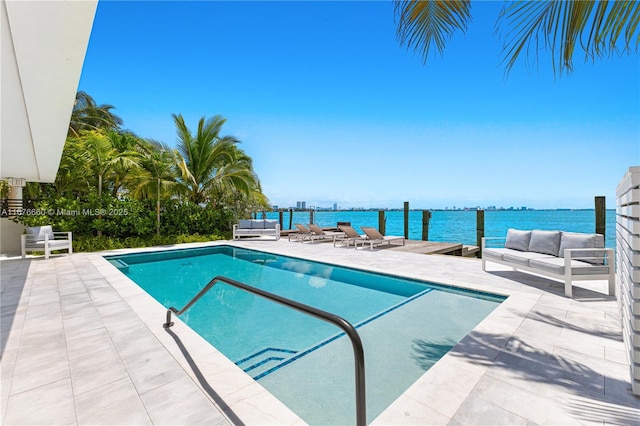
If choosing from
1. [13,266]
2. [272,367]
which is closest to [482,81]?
[272,367]

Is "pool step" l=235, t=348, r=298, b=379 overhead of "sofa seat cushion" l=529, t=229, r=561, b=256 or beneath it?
beneath

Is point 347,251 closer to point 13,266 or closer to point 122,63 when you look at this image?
point 13,266

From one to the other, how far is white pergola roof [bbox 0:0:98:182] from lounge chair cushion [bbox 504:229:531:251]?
7.78m

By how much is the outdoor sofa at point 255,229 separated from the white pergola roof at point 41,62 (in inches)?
374

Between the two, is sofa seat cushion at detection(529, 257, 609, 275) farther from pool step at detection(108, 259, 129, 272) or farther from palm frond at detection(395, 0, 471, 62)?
pool step at detection(108, 259, 129, 272)

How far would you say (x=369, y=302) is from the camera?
5.44 metres

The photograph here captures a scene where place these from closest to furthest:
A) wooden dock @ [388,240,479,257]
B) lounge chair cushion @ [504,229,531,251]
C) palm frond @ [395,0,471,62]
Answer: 1. palm frond @ [395,0,471,62]
2. lounge chair cushion @ [504,229,531,251]
3. wooden dock @ [388,240,479,257]

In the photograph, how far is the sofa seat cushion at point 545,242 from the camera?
18.9ft

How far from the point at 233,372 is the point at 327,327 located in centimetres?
192

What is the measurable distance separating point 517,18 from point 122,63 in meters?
16.3

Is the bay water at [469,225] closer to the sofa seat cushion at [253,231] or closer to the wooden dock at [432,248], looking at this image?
the wooden dock at [432,248]

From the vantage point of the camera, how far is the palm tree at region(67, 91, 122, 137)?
18.3 metres

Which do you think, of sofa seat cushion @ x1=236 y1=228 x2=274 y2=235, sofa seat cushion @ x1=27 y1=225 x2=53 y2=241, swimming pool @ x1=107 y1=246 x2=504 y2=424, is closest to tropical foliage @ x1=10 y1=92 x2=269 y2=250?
sofa seat cushion @ x1=27 y1=225 x2=53 y2=241

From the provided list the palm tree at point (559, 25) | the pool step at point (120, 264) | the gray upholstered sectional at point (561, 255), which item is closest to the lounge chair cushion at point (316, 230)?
the pool step at point (120, 264)
